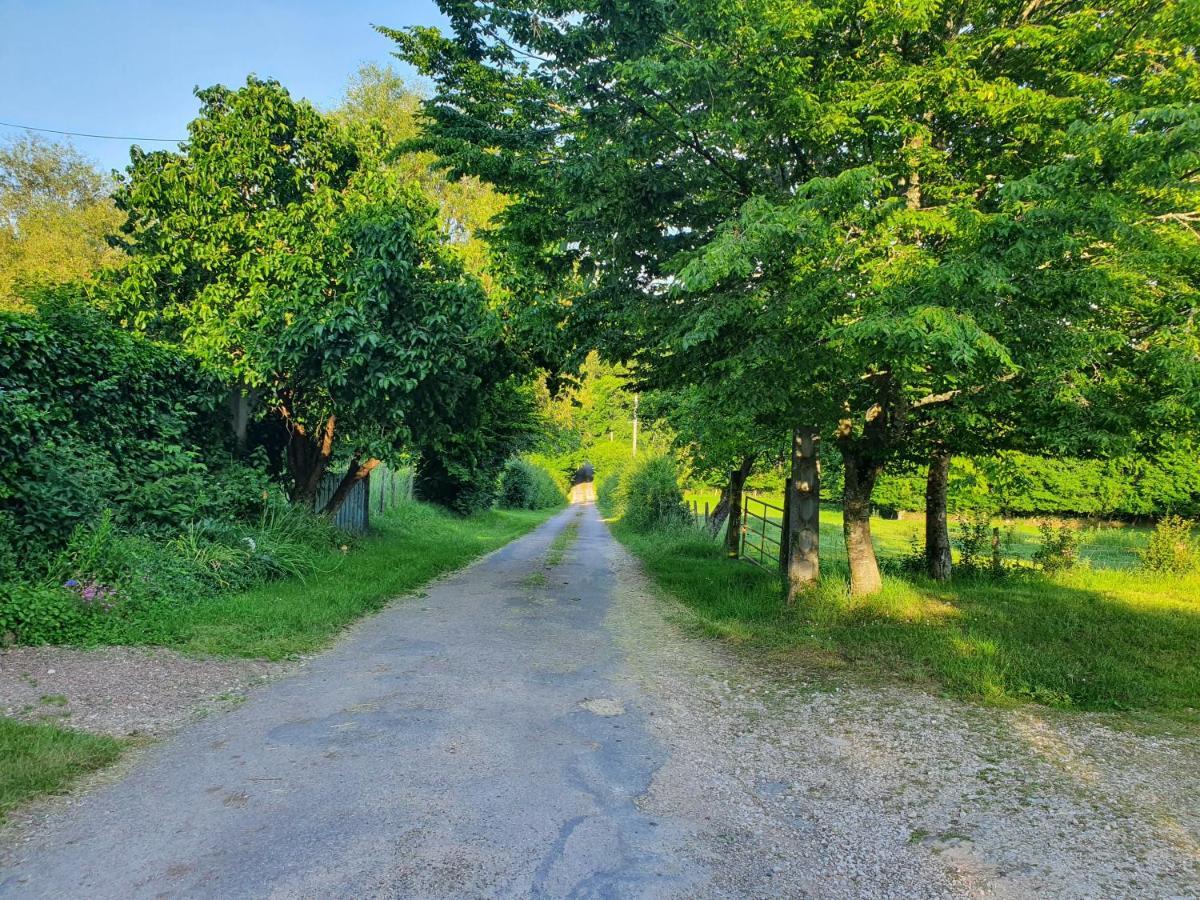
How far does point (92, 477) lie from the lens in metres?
7.50

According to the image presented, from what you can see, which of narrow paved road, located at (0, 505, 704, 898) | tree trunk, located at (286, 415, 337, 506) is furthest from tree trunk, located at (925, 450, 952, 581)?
tree trunk, located at (286, 415, 337, 506)

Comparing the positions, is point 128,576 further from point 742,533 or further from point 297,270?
point 742,533

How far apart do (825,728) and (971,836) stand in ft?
5.12

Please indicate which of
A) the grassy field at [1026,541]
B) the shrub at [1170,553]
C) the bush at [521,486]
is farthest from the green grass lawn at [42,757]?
the bush at [521,486]

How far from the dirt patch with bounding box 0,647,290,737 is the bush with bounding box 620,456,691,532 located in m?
16.8

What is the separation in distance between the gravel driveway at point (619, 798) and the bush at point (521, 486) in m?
31.6

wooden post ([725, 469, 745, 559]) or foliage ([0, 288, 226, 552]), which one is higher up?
foliage ([0, 288, 226, 552])

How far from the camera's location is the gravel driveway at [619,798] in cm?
297

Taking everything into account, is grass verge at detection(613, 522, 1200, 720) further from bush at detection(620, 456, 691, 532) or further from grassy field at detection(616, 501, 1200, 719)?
bush at detection(620, 456, 691, 532)

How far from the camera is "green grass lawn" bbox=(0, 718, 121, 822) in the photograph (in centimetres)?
354

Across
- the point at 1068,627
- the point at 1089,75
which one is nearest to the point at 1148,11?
A: the point at 1089,75

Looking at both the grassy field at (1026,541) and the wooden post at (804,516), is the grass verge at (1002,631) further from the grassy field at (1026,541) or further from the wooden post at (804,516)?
the grassy field at (1026,541)

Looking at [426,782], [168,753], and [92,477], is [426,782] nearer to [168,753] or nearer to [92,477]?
[168,753]

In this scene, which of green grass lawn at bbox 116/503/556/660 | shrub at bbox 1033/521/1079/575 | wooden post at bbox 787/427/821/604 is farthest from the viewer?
shrub at bbox 1033/521/1079/575
